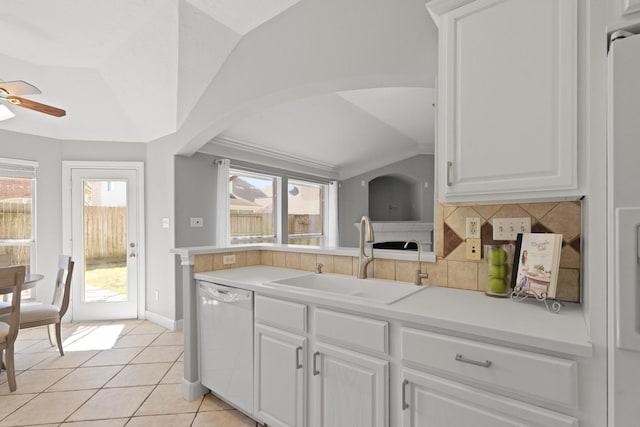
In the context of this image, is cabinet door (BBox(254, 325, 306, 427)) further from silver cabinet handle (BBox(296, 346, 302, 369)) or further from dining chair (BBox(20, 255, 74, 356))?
dining chair (BBox(20, 255, 74, 356))

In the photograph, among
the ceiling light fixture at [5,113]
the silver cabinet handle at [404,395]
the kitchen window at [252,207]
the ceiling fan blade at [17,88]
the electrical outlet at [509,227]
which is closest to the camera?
the silver cabinet handle at [404,395]

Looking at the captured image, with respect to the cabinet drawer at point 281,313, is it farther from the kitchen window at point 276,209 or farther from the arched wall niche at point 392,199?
the arched wall niche at point 392,199

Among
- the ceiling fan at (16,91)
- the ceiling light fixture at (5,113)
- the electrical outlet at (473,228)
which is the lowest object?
the electrical outlet at (473,228)

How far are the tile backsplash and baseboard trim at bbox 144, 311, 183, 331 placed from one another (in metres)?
1.84

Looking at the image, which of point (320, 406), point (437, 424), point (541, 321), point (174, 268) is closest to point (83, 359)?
point (174, 268)

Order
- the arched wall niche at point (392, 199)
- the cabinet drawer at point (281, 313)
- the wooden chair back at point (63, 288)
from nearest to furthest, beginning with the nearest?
1. the cabinet drawer at point (281, 313)
2. the wooden chair back at point (63, 288)
3. the arched wall niche at point (392, 199)

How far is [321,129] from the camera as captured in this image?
4500mm

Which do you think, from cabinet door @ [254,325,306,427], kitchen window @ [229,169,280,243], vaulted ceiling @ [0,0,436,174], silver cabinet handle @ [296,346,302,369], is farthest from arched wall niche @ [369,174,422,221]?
silver cabinet handle @ [296,346,302,369]

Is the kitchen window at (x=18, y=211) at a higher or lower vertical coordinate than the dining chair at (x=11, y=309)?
higher

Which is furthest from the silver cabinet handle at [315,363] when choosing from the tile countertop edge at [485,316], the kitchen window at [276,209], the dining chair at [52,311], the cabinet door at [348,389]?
the kitchen window at [276,209]

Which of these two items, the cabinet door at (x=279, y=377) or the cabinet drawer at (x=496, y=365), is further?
the cabinet door at (x=279, y=377)

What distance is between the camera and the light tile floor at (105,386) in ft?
6.80

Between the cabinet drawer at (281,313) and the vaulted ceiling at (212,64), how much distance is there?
1.44m

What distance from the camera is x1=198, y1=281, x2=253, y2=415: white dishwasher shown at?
6.31ft
